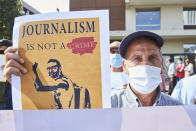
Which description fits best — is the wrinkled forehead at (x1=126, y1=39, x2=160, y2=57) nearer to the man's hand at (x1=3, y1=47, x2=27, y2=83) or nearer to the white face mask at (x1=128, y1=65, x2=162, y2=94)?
the white face mask at (x1=128, y1=65, x2=162, y2=94)

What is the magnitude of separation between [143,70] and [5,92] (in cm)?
135

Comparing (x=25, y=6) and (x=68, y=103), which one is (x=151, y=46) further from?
(x=25, y=6)

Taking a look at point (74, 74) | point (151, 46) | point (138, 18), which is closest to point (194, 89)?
point (151, 46)

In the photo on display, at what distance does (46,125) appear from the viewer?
949 mm

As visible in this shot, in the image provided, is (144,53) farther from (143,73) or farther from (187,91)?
(187,91)

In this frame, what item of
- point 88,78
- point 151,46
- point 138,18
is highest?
point 138,18

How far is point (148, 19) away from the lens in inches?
547

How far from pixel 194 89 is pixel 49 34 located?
1.15 m

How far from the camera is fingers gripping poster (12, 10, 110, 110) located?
951 millimetres

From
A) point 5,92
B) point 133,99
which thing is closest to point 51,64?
point 133,99

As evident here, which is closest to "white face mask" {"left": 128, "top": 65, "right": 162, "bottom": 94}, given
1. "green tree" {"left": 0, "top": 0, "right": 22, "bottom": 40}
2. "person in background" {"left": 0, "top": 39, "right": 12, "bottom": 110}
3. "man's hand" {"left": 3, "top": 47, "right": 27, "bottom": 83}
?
"man's hand" {"left": 3, "top": 47, "right": 27, "bottom": 83}

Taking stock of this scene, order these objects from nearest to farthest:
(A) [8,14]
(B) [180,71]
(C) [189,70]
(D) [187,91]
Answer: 1. (D) [187,91]
2. (B) [180,71]
3. (C) [189,70]
4. (A) [8,14]

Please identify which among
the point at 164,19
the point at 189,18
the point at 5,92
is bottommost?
the point at 5,92

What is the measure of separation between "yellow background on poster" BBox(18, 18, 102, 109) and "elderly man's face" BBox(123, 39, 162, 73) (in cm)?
47
